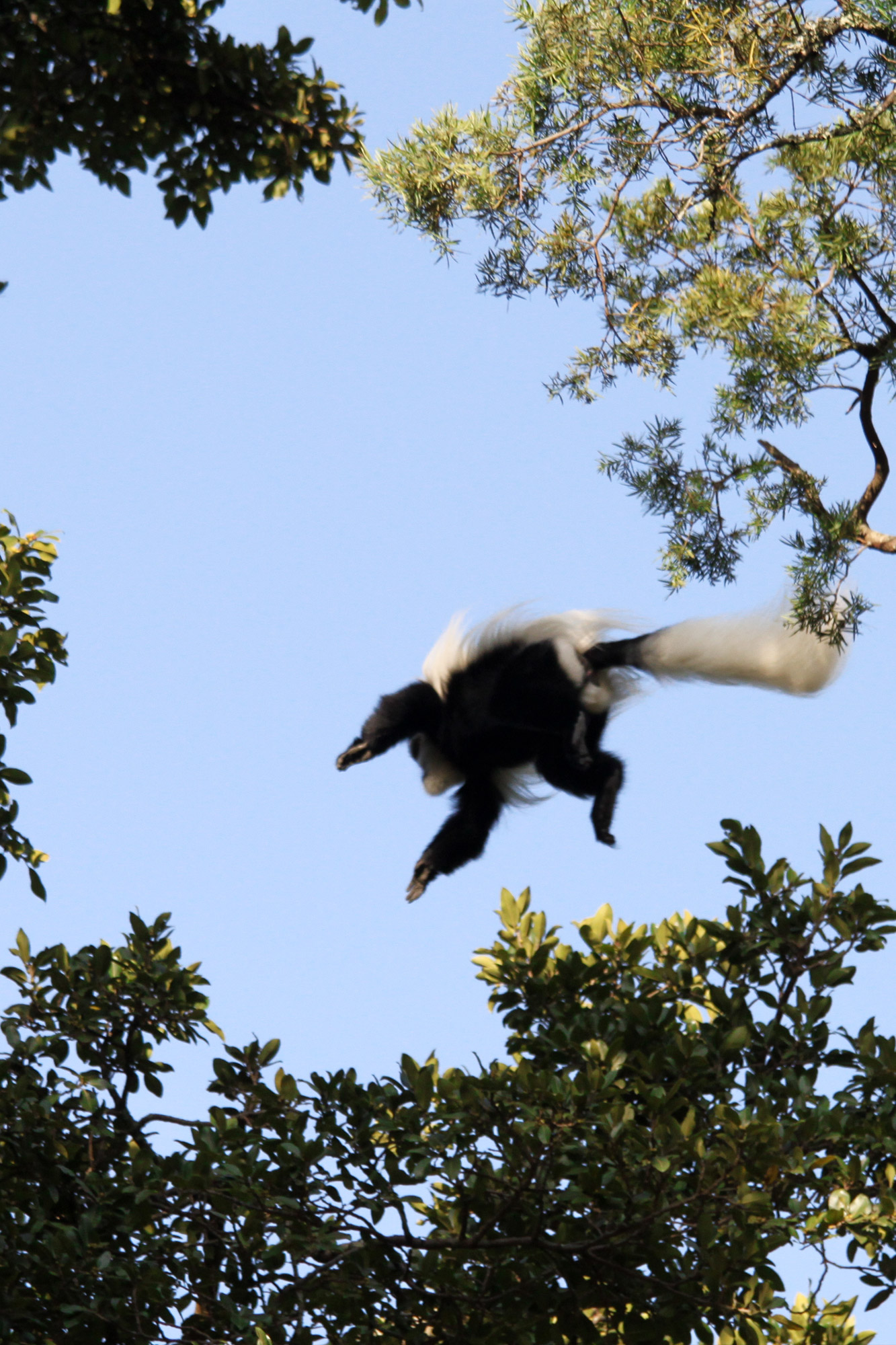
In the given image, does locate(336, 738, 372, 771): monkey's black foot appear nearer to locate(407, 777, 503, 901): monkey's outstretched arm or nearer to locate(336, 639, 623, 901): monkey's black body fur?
locate(336, 639, 623, 901): monkey's black body fur

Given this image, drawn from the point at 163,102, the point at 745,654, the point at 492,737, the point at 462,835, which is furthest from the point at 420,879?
the point at 163,102

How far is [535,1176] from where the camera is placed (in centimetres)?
237

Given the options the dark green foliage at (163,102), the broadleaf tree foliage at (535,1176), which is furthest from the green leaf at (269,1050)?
the dark green foliage at (163,102)

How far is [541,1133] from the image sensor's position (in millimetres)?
2273

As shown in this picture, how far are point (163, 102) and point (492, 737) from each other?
238 centimetres

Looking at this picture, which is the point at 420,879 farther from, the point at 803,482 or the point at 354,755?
the point at 803,482

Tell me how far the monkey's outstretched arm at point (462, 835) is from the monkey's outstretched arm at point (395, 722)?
1.01 feet

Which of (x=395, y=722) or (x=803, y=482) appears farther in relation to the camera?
(x=395, y=722)

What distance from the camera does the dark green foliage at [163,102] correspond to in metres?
2.18

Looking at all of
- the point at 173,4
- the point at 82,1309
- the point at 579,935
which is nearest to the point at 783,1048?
the point at 579,935

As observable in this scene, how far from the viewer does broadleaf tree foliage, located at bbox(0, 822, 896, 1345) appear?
233cm

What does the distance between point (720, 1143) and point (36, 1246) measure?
1353 mm

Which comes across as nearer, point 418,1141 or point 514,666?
point 418,1141

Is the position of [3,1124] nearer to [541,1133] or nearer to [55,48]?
[541,1133]
